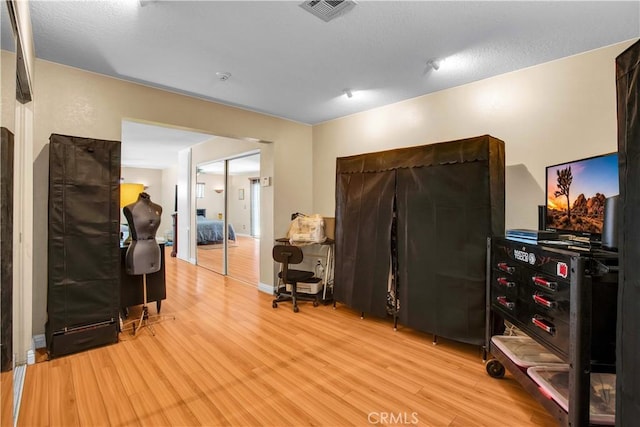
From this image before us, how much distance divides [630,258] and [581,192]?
135 centimetres

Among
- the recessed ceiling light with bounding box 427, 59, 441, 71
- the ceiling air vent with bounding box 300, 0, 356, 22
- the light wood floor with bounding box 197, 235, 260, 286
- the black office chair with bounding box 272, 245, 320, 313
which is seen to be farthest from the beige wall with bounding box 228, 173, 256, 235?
the ceiling air vent with bounding box 300, 0, 356, 22

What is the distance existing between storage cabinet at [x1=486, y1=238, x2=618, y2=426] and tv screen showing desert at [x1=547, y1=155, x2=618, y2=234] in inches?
19.6

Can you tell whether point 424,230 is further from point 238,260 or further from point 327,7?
point 238,260

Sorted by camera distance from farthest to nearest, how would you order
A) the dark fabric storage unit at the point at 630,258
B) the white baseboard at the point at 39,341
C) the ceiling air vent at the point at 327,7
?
the white baseboard at the point at 39,341
the ceiling air vent at the point at 327,7
the dark fabric storage unit at the point at 630,258

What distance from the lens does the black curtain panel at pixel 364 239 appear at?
320cm

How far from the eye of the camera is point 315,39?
2297mm

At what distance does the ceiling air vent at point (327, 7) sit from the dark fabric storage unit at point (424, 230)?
1.45 meters

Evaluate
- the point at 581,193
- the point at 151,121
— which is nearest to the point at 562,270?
the point at 581,193

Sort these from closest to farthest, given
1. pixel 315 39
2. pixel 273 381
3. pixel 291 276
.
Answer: pixel 273 381
pixel 315 39
pixel 291 276

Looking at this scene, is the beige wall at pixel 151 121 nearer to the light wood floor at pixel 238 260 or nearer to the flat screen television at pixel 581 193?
the light wood floor at pixel 238 260

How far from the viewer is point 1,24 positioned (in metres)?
1.21

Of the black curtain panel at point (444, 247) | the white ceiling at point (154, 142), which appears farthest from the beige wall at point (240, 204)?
the black curtain panel at point (444, 247)

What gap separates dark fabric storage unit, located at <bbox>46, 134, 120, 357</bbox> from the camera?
2488mm

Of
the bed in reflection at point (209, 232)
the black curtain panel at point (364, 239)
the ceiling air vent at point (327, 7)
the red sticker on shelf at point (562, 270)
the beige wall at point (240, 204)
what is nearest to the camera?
the red sticker on shelf at point (562, 270)
